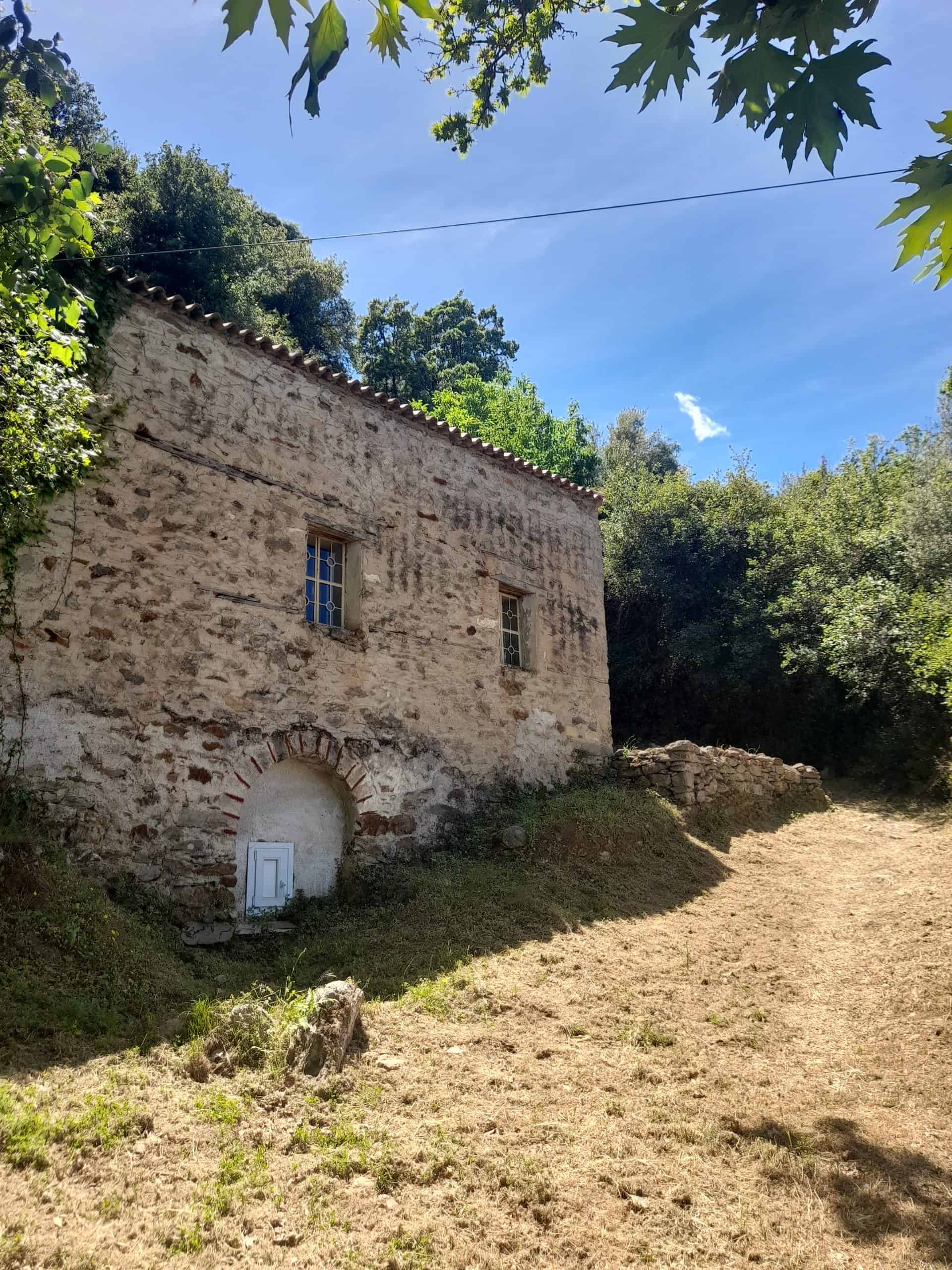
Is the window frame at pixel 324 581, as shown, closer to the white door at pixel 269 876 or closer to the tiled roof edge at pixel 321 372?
the tiled roof edge at pixel 321 372

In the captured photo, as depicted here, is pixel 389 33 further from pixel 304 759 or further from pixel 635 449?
pixel 635 449

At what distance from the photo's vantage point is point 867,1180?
395 centimetres

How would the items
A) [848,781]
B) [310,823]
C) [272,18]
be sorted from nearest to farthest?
[272,18] → [310,823] → [848,781]

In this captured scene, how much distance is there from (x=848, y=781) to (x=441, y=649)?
9.47 m

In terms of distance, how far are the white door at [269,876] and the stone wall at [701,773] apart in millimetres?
5468

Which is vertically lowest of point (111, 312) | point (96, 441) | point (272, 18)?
point (272, 18)

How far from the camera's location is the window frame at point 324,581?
8.80m

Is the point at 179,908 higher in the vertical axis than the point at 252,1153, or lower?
higher

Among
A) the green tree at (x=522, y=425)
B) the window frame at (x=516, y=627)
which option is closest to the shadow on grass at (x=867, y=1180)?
the window frame at (x=516, y=627)

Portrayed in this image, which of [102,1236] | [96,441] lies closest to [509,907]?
[102,1236]

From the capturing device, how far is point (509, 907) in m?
7.79

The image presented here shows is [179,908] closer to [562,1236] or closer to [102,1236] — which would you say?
[102,1236]

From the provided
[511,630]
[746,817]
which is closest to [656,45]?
[511,630]

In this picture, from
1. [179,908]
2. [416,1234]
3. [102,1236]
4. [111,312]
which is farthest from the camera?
[111,312]
